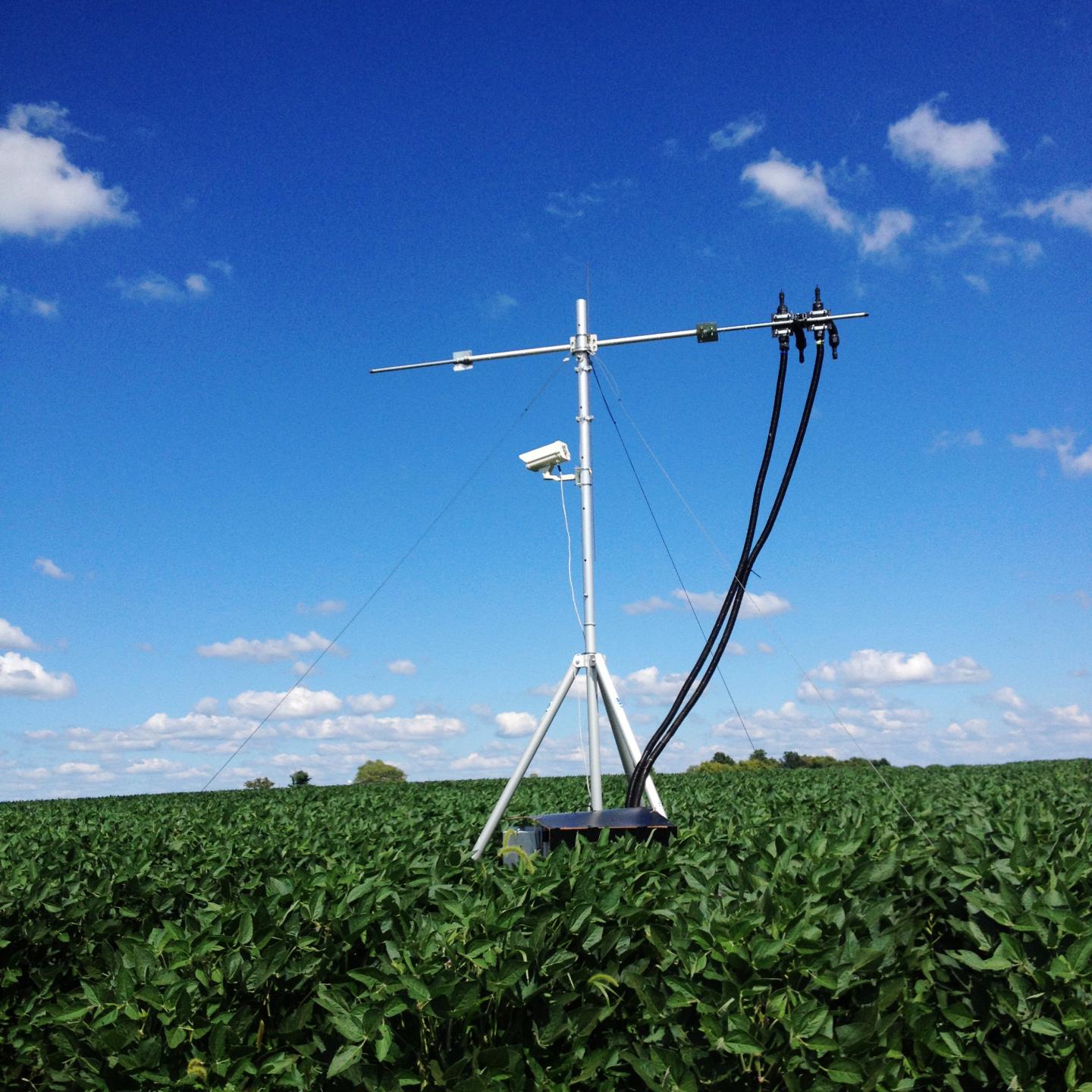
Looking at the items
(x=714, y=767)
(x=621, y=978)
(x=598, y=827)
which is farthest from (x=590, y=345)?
(x=714, y=767)

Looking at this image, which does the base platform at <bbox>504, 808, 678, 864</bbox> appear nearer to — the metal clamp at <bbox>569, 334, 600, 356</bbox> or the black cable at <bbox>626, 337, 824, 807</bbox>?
the black cable at <bbox>626, 337, 824, 807</bbox>

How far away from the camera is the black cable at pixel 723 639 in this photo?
7.73 meters

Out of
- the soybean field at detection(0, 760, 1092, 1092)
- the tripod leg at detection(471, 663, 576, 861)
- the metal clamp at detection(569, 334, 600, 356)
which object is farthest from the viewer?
the metal clamp at detection(569, 334, 600, 356)

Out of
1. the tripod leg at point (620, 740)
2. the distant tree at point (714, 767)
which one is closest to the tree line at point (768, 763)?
the distant tree at point (714, 767)

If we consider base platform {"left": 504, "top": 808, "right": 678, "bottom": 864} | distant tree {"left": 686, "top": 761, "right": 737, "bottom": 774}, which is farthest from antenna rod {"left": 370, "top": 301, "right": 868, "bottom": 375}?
distant tree {"left": 686, "top": 761, "right": 737, "bottom": 774}

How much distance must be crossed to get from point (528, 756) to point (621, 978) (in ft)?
12.0

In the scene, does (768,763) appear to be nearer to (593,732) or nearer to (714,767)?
(714,767)

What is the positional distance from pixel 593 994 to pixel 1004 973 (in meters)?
1.94

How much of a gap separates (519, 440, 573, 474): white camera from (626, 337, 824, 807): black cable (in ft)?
5.55

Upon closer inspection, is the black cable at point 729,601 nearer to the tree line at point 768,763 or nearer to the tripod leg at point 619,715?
the tripod leg at point 619,715

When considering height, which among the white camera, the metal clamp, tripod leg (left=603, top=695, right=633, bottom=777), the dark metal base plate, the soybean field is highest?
the metal clamp

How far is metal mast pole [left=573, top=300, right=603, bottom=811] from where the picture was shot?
7973 mm

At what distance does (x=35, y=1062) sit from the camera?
6.09m

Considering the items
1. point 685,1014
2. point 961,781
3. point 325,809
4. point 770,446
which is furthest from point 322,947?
point 961,781
